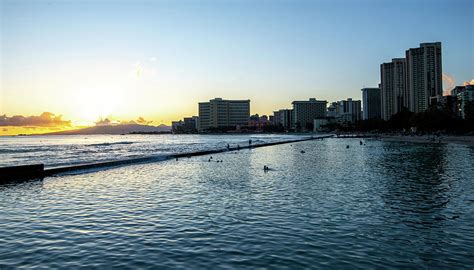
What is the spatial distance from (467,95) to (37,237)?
215 meters

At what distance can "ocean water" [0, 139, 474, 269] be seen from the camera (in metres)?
9.58

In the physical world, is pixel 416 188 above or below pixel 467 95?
below

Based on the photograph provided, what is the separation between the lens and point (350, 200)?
17.6 metres

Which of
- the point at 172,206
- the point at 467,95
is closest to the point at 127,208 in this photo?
the point at 172,206

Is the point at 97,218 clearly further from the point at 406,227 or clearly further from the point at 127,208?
the point at 406,227

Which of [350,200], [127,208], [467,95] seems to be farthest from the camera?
[467,95]

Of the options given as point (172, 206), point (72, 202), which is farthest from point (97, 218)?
point (72, 202)

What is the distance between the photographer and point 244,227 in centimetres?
1280

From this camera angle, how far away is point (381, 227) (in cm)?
1262

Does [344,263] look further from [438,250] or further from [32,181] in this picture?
[32,181]

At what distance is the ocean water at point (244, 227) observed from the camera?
958 cm

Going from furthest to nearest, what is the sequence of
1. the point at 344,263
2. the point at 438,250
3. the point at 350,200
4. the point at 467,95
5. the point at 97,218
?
the point at 467,95 → the point at 350,200 → the point at 97,218 → the point at 438,250 → the point at 344,263

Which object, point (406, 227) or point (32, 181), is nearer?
point (406, 227)

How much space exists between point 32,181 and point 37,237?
19.0m
